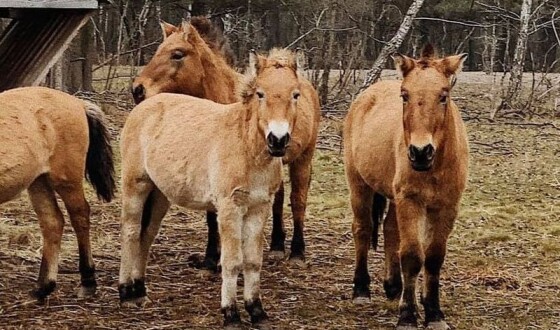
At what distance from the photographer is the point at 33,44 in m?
7.70

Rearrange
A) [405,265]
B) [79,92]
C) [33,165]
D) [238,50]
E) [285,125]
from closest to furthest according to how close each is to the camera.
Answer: [285,125]
[405,265]
[33,165]
[79,92]
[238,50]

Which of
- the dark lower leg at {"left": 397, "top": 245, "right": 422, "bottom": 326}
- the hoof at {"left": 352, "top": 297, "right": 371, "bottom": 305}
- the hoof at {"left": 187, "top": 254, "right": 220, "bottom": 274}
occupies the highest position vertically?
the dark lower leg at {"left": 397, "top": 245, "right": 422, "bottom": 326}

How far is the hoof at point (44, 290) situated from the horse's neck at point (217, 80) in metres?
2.42

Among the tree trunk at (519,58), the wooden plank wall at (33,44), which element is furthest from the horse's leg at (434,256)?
the tree trunk at (519,58)

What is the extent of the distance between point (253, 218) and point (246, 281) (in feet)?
1.34

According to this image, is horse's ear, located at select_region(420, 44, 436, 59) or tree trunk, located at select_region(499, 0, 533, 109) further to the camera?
tree trunk, located at select_region(499, 0, 533, 109)

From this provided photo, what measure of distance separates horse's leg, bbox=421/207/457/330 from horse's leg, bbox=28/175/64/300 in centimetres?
258

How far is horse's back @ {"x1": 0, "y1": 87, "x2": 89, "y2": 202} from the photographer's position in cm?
573

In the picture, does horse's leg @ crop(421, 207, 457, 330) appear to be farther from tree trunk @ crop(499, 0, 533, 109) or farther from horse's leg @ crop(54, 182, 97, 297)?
tree trunk @ crop(499, 0, 533, 109)

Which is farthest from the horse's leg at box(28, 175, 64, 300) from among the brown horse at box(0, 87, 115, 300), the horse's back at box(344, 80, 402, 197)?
the horse's back at box(344, 80, 402, 197)

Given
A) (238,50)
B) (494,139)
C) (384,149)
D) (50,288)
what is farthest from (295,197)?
(238,50)

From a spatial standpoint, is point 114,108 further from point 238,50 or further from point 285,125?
point 285,125

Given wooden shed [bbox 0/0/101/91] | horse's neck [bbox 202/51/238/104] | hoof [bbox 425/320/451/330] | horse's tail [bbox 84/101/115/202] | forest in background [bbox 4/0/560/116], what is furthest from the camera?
forest in background [bbox 4/0/560/116]

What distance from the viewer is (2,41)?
303 inches
